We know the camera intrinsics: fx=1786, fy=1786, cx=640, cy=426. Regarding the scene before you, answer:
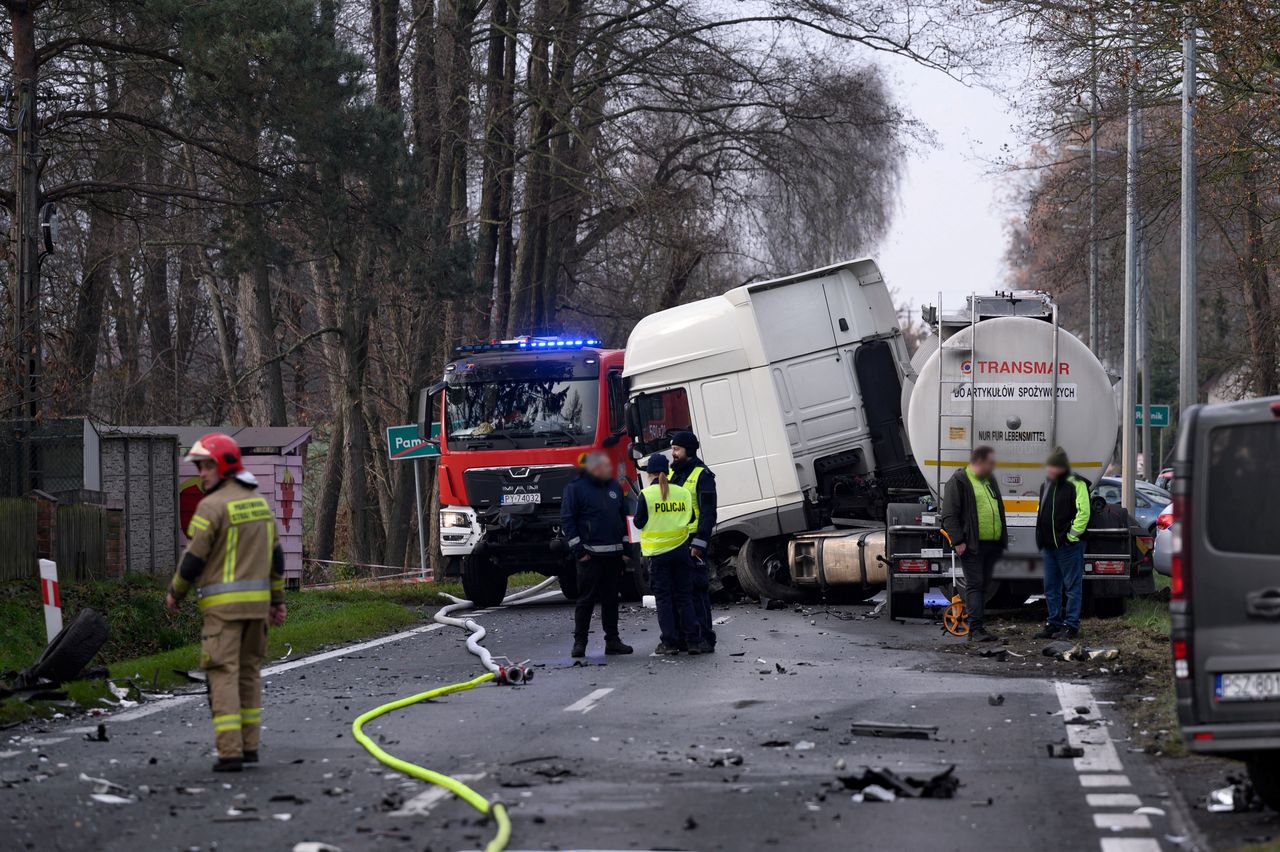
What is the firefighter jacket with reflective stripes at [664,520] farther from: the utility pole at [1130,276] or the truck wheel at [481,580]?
the utility pole at [1130,276]

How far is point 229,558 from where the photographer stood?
9.57 m

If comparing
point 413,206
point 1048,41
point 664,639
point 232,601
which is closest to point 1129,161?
point 1048,41

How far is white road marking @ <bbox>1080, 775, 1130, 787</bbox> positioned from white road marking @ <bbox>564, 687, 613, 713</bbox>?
3.61 m

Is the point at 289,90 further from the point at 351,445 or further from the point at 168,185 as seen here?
the point at 351,445

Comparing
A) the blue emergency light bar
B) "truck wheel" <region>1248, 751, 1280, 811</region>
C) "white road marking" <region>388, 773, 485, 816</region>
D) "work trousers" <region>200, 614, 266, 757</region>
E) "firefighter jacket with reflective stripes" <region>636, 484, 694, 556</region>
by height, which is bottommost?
"white road marking" <region>388, 773, 485, 816</region>

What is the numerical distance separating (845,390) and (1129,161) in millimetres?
10269

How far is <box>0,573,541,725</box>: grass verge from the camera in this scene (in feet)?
44.4

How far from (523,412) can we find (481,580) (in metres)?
2.16

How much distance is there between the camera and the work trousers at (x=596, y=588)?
14984mm

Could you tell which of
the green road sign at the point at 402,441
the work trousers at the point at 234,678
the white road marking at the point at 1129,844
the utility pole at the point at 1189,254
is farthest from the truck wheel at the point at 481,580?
the white road marking at the point at 1129,844

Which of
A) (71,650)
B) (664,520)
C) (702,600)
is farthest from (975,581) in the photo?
(71,650)

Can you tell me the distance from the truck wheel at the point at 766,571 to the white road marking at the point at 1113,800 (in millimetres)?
13318

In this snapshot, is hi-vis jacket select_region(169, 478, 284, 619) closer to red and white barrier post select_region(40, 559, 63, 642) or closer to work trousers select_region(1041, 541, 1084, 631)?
red and white barrier post select_region(40, 559, 63, 642)

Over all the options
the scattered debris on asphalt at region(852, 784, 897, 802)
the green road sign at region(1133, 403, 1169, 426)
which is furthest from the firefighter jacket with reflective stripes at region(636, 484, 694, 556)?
the green road sign at region(1133, 403, 1169, 426)
